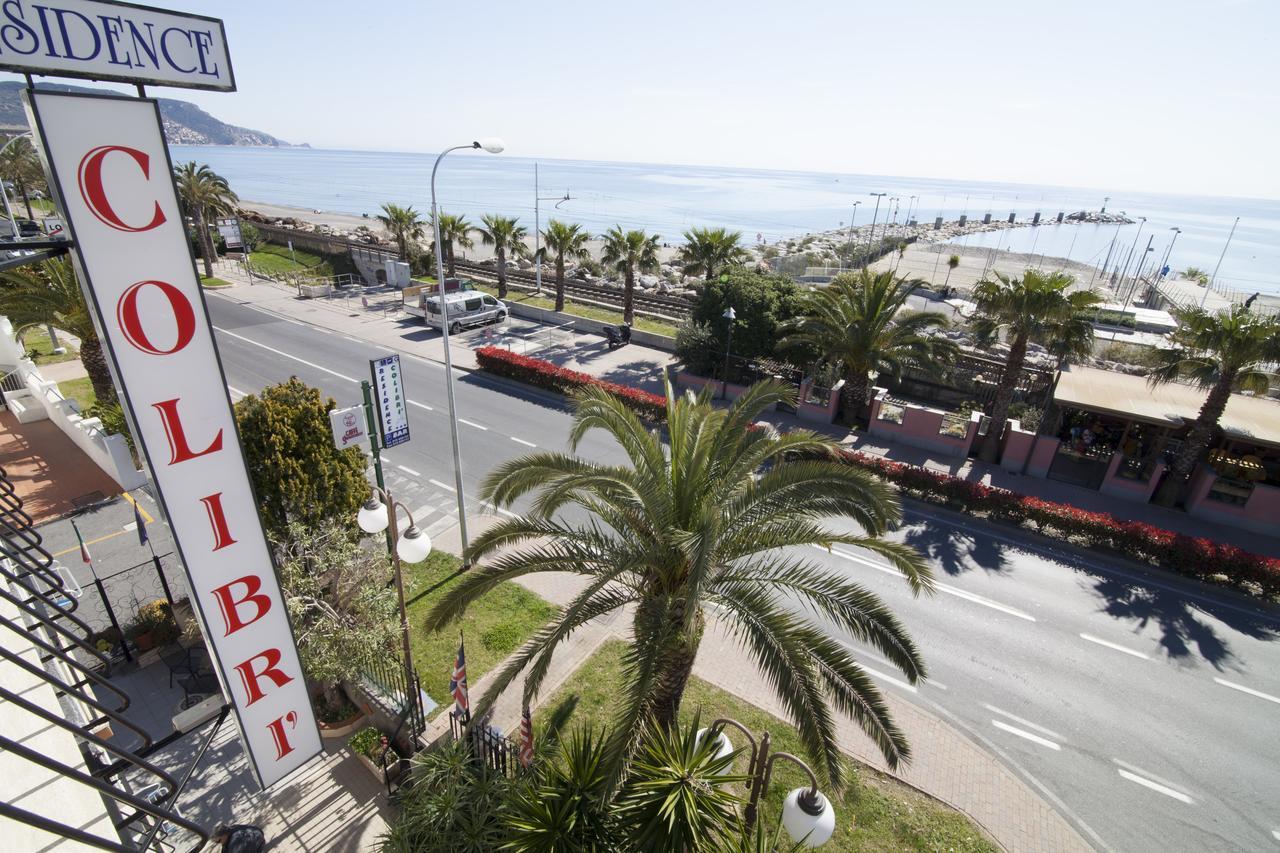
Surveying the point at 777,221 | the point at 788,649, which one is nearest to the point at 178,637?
the point at 788,649

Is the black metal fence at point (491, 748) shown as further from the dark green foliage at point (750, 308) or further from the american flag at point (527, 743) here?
the dark green foliage at point (750, 308)

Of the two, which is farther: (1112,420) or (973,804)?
(1112,420)


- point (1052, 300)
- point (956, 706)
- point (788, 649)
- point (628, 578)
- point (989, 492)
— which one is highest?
point (1052, 300)

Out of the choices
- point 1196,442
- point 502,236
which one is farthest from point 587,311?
point 1196,442

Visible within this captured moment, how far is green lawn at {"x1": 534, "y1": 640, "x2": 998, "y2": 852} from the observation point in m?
8.38

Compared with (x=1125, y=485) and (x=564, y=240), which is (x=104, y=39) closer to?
(x=1125, y=485)

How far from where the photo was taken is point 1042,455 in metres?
18.7

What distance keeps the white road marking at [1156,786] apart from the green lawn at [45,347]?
35035 millimetres

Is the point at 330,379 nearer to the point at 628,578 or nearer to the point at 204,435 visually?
the point at 628,578

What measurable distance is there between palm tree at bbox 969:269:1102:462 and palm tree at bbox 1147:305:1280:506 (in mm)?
2040

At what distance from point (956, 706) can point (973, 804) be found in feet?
6.54

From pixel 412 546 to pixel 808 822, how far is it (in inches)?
225

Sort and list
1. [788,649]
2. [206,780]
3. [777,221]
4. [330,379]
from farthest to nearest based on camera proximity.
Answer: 1. [777,221]
2. [330,379]
3. [206,780]
4. [788,649]

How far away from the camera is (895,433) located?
2061cm
